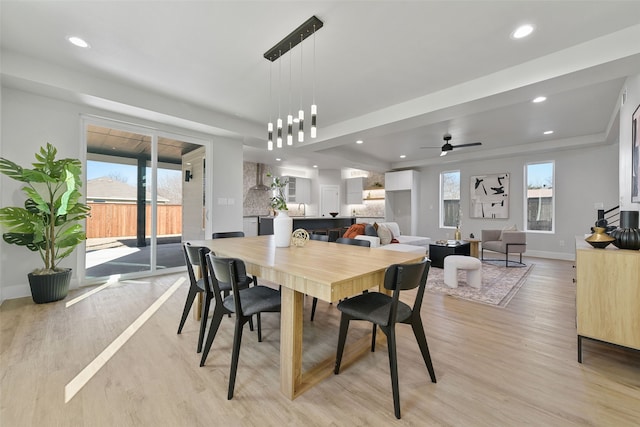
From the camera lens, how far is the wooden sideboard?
1781 millimetres

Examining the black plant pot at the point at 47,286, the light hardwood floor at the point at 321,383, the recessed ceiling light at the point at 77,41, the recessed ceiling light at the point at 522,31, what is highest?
the recessed ceiling light at the point at 77,41

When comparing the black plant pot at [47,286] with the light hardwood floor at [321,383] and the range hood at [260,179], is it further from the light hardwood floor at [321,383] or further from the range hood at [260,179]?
the range hood at [260,179]

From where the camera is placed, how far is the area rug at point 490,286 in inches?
132

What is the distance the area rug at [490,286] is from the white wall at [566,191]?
1960 mm

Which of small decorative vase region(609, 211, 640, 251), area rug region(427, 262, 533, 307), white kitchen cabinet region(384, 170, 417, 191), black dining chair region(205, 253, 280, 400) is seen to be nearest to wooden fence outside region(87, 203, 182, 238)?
black dining chair region(205, 253, 280, 400)

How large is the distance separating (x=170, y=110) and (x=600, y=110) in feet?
21.9

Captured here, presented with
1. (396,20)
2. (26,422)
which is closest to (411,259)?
(396,20)

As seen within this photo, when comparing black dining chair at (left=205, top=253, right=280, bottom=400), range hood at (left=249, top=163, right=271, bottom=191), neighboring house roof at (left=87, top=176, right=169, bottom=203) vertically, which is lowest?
black dining chair at (left=205, top=253, right=280, bottom=400)

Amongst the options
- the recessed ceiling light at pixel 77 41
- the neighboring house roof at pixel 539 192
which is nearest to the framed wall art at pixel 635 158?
the neighboring house roof at pixel 539 192

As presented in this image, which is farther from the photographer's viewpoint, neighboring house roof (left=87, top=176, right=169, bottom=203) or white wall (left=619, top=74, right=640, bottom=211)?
neighboring house roof (left=87, top=176, right=169, bottom=203)

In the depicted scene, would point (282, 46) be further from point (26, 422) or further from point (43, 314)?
point (43, 314)

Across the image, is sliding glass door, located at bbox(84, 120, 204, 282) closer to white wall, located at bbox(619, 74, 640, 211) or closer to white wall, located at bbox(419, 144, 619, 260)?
white wall, located at bbox(619, 74, 640, 211)

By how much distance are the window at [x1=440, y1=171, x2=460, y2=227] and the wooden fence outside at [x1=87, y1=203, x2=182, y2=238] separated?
7253mm

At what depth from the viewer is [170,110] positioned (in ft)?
12.5
